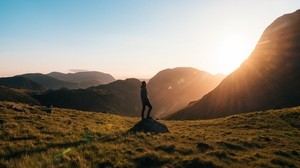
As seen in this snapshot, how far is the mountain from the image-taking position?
12888cm

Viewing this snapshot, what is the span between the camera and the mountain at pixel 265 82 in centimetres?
12888

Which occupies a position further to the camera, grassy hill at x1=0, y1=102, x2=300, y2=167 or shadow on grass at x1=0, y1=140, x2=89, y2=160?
grassy hill at x1=0, y1=102, x2=300, y2=167

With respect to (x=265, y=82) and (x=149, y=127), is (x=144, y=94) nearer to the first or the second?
(x=149, y=127)

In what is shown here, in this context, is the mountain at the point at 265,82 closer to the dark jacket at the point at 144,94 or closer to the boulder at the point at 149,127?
the dark jacket at the point at 144,94

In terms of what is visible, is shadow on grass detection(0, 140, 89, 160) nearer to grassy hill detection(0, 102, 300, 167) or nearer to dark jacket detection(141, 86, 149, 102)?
grassy hill detection(0, 102, 300, 167)

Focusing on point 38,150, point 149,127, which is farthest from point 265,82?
point 38,150

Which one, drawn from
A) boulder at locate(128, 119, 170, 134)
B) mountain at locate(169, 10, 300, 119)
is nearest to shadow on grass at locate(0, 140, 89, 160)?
boulder at locate(128, 119, 170, 134)

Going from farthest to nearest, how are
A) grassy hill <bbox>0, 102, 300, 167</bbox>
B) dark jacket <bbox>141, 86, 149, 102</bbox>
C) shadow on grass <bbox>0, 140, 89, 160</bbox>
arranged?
dark jacket <bbox>141, 86, 149, 102</bbox> < grassy hill <bbox>0, 102, 300, 167</bbox> < shadow on grass <bbox>0, 140, 89, 160</bbox>

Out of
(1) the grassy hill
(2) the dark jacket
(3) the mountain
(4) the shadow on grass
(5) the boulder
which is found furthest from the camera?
(3) the mountain

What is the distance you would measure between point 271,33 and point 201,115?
87.9 metres

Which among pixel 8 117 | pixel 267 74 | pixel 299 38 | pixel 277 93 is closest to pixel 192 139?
pixel 8 117

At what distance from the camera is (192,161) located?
47.9 feet

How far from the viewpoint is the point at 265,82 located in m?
144

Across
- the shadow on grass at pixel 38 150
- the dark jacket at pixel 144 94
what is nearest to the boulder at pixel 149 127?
the dark jacket at pixel 144 94
